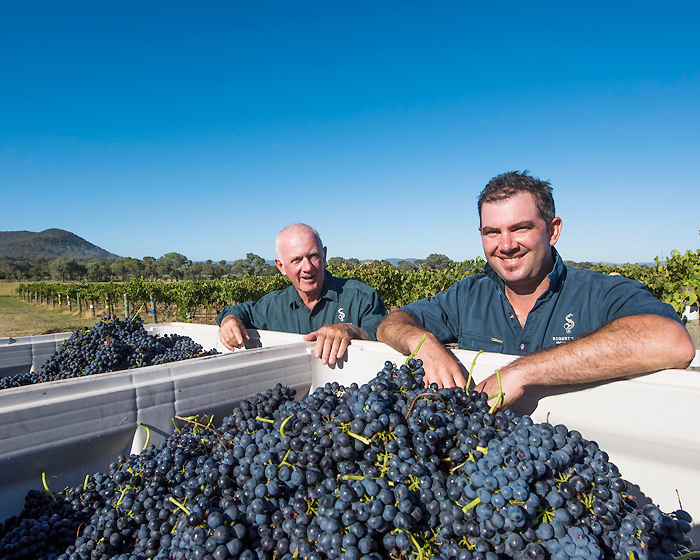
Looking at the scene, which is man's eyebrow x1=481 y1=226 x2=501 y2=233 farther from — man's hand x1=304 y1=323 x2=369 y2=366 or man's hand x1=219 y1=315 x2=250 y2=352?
man's hand x1=219 y1=315 x2=250 y2=352

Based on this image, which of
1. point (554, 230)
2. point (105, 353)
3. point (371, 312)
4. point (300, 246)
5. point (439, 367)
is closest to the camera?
point (439, 367)

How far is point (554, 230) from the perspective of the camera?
2.45 meters

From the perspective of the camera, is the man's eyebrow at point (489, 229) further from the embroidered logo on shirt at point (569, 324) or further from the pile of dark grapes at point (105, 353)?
the pile of dark grapes at point (105, 353)

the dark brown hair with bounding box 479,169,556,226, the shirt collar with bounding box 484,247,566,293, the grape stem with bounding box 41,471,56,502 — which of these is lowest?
the grape stem with bounding box 41,471,56,502

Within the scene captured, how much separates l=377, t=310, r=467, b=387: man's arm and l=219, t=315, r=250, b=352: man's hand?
3.20ft

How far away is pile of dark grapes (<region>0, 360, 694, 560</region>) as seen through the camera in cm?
88

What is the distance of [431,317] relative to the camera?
2598mm

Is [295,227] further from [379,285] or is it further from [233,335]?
[379,285]

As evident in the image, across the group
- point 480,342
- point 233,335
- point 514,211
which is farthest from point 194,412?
point 514,211

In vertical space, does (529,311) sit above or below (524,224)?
Result: below

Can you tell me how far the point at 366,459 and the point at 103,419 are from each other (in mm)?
947

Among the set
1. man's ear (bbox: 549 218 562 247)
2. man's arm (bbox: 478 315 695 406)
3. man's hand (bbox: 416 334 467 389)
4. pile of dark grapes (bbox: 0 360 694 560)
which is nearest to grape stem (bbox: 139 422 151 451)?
pile of dark grapes (bbox: 0 360 694 560)

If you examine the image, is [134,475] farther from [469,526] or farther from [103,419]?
[469,526]

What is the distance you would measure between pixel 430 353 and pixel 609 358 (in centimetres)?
62
